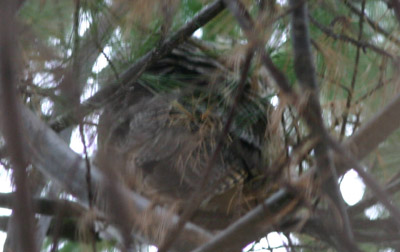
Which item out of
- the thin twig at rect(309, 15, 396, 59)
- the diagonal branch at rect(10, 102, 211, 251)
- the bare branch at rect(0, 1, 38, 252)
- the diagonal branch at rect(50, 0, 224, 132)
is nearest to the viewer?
the bare branch at rect(0, 1, 38, 252)

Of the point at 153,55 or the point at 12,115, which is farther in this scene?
the point at 153,55

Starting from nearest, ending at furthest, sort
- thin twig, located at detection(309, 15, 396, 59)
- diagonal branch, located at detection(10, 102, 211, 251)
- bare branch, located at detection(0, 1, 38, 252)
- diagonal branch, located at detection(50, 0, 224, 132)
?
bare branch, located at detection(0, 1, 38, 252)
thin twig, located at detection(309, 15, 396, 59)
diagonal branch, located at detection(10, 102, 211, 251)
diagonal branch, located at detection(50, 0, 224, 132)

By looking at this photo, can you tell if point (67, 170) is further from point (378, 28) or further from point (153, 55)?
point (378, 28)

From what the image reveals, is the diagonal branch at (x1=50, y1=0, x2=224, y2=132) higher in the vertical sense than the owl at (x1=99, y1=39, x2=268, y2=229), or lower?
higher

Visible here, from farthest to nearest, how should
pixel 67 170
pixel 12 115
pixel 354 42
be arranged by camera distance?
pixel 67 170 < pixel 354 42 < pixel 12 115

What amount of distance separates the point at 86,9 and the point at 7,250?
2.27ft

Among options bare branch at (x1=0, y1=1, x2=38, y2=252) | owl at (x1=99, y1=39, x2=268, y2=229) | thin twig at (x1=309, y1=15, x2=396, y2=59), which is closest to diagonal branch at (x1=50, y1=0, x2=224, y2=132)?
owl at (x1=99, y1=39, x2=268, y2=229)

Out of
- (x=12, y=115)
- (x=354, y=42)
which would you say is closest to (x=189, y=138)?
(x=354, y=42)

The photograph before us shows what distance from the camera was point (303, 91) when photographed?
119cm

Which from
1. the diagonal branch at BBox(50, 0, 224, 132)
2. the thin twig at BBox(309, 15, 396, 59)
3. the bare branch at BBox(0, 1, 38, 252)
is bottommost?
the bare branch at BBox(0, 1, 38, 252)

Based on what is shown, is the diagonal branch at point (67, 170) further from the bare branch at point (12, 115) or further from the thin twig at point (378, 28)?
the bare branch at point (12, 115)

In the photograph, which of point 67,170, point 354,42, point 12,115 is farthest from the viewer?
point 67,170

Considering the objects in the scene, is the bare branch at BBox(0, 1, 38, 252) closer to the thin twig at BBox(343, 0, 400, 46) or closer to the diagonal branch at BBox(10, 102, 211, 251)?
the diagonal branch at BBox(10, 102, 211, 251)

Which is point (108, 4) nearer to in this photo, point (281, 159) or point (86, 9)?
point (86, 9)
